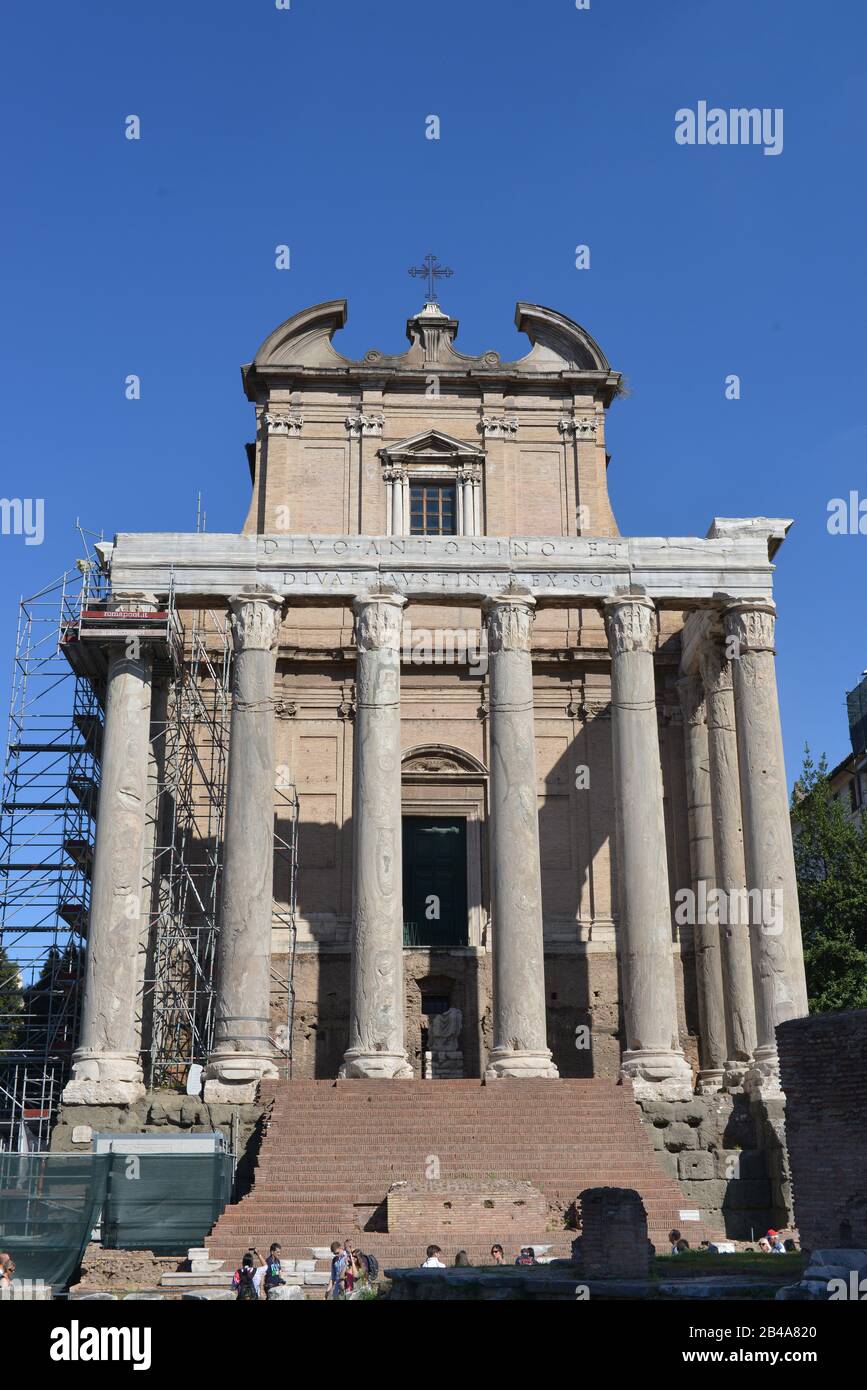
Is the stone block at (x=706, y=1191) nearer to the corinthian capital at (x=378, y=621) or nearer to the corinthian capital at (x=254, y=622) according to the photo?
the corinthian capital at (x=378, y=621)

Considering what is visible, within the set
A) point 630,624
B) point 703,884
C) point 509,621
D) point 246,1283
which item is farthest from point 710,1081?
point 246,1283

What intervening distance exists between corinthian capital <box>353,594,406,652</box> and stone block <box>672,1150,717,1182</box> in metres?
11.6

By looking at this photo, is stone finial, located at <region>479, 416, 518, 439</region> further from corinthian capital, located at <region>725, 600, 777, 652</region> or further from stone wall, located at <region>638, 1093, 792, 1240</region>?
stone wall, located at <region>638, 1093, 792, 1240</region>

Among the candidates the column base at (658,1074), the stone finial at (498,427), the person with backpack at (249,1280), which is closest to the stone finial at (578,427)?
the stone finial at (498,427)

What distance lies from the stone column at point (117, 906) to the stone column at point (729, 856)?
12.2m

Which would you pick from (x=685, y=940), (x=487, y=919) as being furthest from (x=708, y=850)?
(x=487, y=919)

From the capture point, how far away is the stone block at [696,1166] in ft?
82.9

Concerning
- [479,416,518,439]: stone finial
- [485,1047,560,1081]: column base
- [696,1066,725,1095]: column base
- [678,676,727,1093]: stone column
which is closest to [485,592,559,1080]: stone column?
[485,1047,560,1081]: column base

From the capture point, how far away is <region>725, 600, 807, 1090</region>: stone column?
1085 inches

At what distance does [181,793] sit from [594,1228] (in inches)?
723

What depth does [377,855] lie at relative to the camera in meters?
28.1

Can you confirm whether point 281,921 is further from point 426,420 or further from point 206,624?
point 426,420

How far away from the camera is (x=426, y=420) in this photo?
36781 mm
